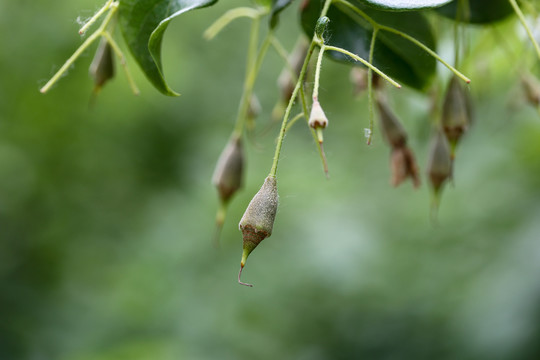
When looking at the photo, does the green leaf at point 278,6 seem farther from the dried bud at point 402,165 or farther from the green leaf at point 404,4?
the dried bud at point 402,165

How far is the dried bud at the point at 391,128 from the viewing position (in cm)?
87

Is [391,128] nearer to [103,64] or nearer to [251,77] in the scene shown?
[251,77]

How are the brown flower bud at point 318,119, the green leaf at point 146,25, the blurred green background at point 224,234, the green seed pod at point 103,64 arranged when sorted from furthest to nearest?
A: the blurred green background at point 224,234, the green seed pod at point 103,64, the green leaf at point 146,25, the brown flower bud at point 318,119

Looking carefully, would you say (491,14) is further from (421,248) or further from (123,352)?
(123,352)

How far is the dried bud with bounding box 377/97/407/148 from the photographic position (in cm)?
87

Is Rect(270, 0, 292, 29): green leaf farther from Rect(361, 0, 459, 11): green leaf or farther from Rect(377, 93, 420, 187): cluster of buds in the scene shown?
Rect(377, 93, 420, 187): cluster of buds

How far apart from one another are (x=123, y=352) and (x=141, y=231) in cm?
75

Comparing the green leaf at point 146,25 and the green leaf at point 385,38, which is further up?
the green leaf at point 146,25

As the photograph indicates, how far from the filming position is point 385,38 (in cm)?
75

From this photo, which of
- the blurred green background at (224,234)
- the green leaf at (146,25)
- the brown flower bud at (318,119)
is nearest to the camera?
the brown flower bud at (318,119)

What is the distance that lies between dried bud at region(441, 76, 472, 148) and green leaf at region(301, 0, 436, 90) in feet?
0.13

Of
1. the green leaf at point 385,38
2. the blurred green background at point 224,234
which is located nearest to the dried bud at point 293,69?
the green leaf at point 385,38

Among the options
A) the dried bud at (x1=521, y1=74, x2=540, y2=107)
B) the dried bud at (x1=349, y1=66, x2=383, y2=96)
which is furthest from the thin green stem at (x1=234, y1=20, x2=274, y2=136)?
the dried bud at (x1=521, y1=74, x2=540, y2=107)

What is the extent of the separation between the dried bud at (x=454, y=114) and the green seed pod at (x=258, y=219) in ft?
1.10
